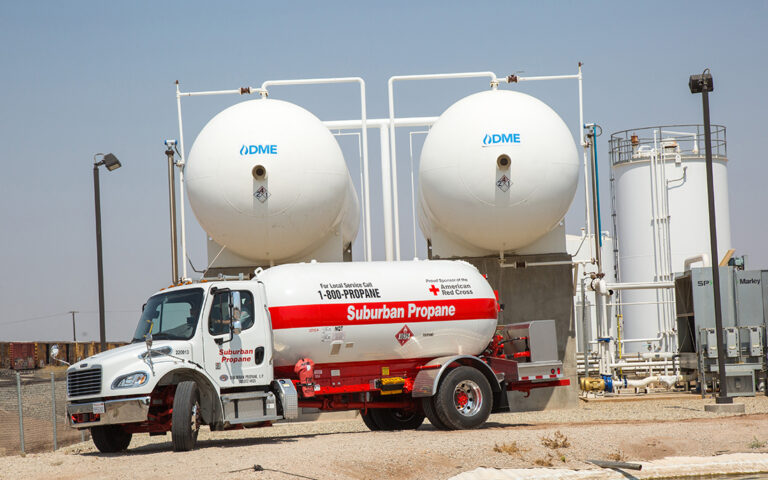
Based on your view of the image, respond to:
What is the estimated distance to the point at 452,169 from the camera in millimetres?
16594

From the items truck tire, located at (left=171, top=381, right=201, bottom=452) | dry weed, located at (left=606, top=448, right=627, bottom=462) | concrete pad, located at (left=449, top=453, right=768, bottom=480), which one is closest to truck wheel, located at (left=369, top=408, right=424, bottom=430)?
truck tire, located at (left=171, top=381, right=201, bottom=452)

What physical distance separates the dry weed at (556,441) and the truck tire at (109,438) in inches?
220

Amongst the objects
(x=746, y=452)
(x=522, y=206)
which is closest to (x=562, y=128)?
(x=522, y=206)

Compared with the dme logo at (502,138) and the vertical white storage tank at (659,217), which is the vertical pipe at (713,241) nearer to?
the dme logo at (502,138)

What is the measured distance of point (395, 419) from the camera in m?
15.8

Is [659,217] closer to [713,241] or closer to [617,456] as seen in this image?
[713,241]

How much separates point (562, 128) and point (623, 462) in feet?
24.5

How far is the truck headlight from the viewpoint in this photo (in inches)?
471

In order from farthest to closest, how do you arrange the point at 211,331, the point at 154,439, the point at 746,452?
the point at 154,439, the point at 211,331, the point at 746,452

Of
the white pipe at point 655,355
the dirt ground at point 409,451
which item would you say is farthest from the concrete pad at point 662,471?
the white pipe at point 655,355

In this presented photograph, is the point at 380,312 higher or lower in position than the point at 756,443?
higher

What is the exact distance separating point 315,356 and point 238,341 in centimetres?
140

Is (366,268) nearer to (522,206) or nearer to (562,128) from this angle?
(522,206)

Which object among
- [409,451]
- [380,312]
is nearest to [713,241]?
[380,312]
